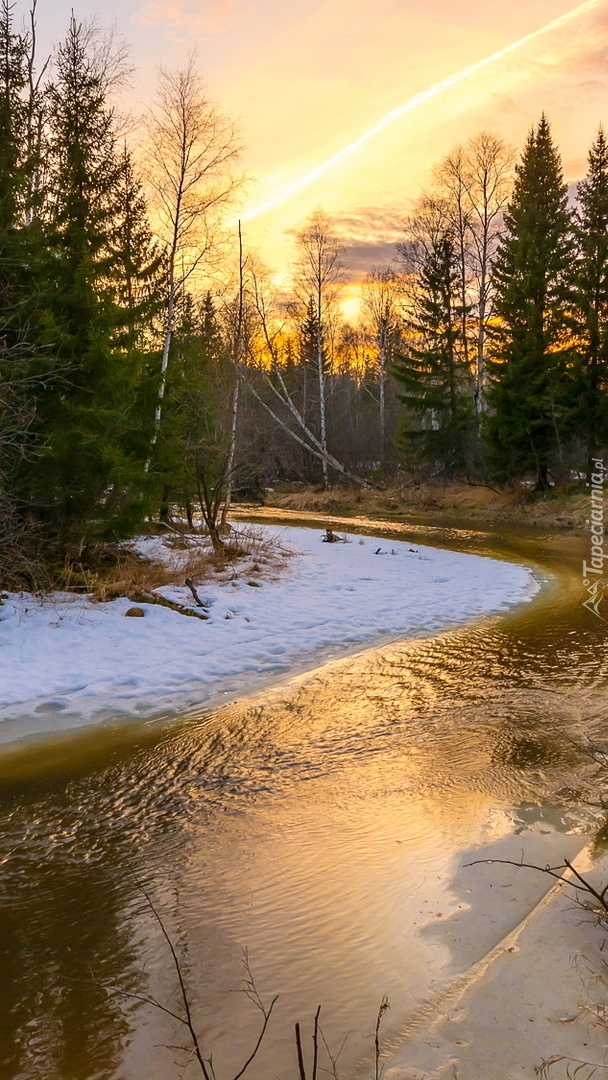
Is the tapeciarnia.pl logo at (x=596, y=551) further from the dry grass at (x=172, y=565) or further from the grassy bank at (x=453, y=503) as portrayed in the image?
the dry grass at (x=172, y=565)

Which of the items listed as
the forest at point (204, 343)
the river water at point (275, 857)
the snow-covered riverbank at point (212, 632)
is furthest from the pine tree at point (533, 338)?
the river water at point (275, 857)

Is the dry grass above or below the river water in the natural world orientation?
above

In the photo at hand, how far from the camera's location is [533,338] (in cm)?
2664

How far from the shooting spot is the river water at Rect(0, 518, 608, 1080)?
3.25 metres

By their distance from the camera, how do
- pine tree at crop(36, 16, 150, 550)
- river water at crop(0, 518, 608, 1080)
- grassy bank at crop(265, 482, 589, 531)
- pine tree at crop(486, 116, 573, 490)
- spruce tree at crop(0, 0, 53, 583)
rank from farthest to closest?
pine tree at crop(486, 116, 573, 490) < grassy bank at crop(265, 482, 589, 531) < pine tree at crop(36, 16, 150, 550) < spruce tree at crop(0, 0, 53, 583) < river water at crop(0, 518, 608, 1080)

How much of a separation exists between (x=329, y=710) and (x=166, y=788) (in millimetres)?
2201

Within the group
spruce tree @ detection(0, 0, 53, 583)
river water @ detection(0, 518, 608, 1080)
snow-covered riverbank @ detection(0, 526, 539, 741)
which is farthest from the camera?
spruce tree @ detection(0, 0, 53, 583)

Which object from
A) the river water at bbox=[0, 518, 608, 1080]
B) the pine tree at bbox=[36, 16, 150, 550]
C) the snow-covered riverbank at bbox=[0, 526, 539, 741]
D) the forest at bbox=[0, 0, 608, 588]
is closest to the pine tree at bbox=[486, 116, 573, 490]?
the forest at bbox=[0, 0, 608, 588]

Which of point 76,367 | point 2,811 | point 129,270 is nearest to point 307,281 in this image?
point 129,270

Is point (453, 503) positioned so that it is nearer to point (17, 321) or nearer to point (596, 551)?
point (596, 551)

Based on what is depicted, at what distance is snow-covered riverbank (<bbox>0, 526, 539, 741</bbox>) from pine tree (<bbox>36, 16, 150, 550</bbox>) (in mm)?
1640

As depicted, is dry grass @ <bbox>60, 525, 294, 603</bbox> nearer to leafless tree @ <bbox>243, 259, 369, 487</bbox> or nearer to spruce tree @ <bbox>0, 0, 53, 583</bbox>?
spruce tree @ <bbox>0, 0, 53, 583</bbox>

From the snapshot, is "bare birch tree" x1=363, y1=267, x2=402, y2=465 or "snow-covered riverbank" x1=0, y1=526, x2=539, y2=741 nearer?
"snow-covered riverbank" x1=0, y1=526, x2=539, y2=741

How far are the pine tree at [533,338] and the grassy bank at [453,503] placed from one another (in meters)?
1.32
